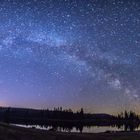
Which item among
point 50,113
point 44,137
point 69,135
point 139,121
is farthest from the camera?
point 50,113

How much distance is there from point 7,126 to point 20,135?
0.61 metres

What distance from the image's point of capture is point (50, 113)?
19088 cm

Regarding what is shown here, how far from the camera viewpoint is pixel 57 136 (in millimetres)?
14102

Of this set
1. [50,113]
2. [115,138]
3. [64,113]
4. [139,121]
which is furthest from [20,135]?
[50,113]

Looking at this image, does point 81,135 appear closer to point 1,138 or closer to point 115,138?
point 115,138

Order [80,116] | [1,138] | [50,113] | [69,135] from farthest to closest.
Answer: [50,113]
[80,116]
[69,135]
[1,138]

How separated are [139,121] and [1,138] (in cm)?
11948

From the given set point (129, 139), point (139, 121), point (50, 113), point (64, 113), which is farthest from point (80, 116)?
point (129, 139)

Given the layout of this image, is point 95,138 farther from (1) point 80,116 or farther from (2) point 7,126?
(1) point 80,116

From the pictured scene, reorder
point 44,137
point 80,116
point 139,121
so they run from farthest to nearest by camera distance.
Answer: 1. point 80,116
2. point 139,121
3. point 44,137

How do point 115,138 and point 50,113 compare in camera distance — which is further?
point 50,113

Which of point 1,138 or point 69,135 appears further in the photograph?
point 69,135

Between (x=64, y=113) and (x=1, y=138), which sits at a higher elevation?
(x=64, y=113)

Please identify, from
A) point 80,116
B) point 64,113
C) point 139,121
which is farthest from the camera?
point 64,113
